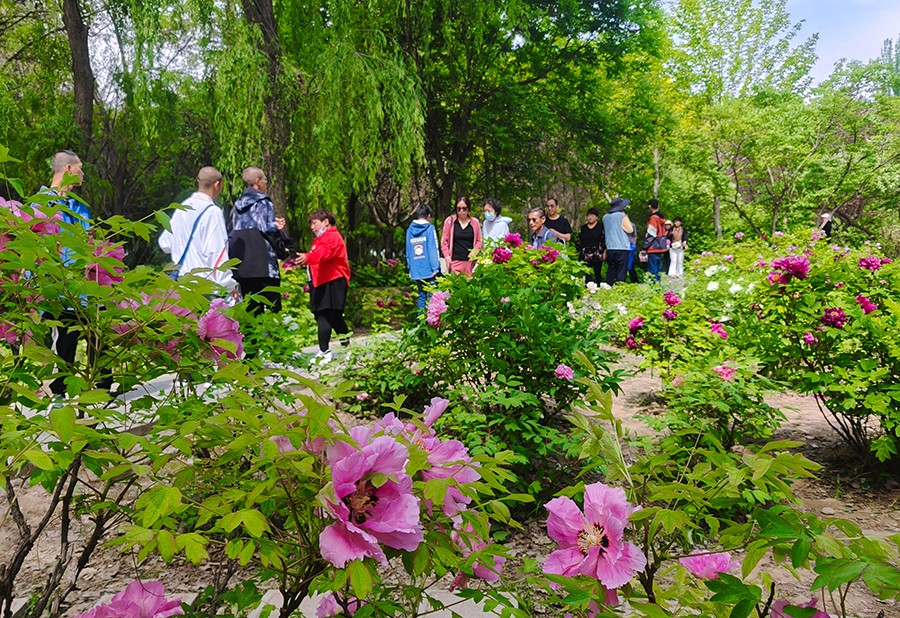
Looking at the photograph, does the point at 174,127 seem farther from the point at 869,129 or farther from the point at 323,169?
the point at 869,129

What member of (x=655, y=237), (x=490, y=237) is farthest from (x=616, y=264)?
(x=490, y=237)

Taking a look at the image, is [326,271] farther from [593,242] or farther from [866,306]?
[593,242]

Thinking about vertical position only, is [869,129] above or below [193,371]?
above

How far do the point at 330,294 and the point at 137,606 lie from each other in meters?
5.01

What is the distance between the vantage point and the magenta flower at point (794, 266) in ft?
11.7

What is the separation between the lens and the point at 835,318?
126 inches

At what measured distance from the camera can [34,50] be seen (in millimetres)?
12875

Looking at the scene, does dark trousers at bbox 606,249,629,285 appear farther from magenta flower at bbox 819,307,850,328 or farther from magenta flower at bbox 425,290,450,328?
magenta flower at bbox 425,290,450,328

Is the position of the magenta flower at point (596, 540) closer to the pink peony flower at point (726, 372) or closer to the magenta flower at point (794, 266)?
the pink peony flower at point (726, 372)

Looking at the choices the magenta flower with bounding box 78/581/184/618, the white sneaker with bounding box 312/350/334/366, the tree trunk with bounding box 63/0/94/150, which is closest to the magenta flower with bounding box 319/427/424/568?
the magenta flower with bounding box 78/581/184/618

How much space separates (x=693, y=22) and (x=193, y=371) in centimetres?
2949

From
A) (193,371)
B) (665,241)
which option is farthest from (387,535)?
(665,241)

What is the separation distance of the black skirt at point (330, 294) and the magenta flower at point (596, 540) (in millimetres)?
5078

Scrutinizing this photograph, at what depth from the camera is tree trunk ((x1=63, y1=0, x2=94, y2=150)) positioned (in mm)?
10297
